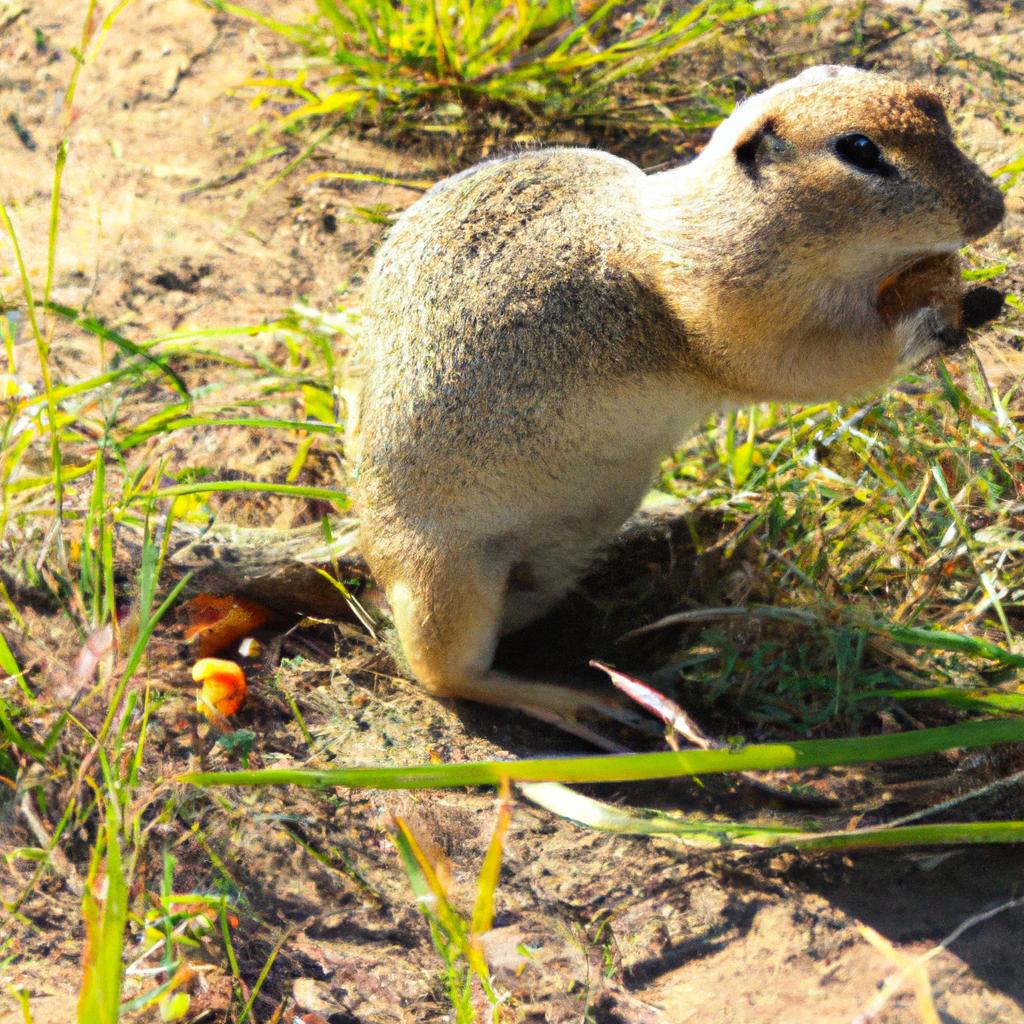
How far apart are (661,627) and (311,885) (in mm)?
1447

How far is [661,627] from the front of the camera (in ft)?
13.0

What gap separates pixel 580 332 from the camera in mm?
3512

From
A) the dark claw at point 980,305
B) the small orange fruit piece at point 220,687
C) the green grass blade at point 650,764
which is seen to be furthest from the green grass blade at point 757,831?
A: the dark claw at point 980,305

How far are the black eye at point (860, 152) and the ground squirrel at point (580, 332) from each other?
0.09 m

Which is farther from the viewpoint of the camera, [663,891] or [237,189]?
[237,189]

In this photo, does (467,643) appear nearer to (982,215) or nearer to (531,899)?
(531,899)

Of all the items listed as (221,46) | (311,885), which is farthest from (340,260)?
(311,885)

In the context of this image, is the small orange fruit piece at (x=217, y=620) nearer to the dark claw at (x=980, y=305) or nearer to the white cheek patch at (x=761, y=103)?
the white cheek patch at (x=761, y=103)

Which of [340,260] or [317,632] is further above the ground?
[340,260]

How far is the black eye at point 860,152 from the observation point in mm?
3047

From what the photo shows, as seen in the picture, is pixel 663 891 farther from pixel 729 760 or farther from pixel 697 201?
pixel 697 201

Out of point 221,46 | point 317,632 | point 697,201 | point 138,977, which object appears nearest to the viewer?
point 138,977

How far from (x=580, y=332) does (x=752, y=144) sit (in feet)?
2.39

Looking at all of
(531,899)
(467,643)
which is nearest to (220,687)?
(467,643)
